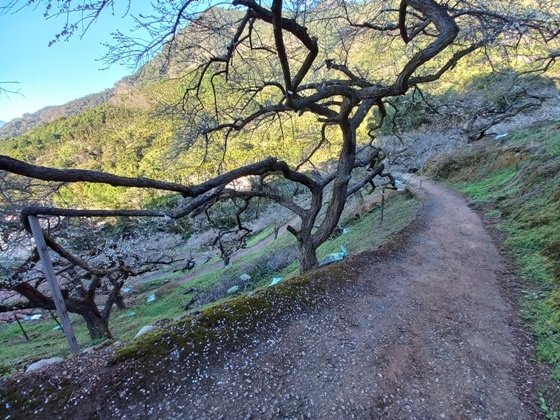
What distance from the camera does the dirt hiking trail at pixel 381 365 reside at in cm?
326

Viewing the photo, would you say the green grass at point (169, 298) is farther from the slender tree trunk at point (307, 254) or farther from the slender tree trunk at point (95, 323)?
the slender tree trunk at point (307, 254)

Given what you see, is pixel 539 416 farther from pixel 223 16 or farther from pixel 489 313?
pixel 223 16

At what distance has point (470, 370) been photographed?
3.91m

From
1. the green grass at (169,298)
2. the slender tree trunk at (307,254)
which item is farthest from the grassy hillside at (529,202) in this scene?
the slender tree trunk at (307,254)

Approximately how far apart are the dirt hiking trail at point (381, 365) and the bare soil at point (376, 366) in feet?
0.04

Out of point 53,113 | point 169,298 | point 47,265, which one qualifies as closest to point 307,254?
point 47,265

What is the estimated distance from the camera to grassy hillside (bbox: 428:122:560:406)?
487cm

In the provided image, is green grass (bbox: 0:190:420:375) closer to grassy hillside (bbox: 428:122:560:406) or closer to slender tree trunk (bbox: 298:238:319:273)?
grassy hillside (bbox: 428:122:560:406)

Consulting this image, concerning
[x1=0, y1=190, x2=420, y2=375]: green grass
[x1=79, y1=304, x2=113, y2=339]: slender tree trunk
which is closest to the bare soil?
[x1=0, y1=190, x2=420, y2=375]: green grass

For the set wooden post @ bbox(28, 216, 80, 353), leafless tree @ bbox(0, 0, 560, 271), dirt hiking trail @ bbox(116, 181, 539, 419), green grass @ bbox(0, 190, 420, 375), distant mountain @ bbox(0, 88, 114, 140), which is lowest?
green grass @ bbox(0, 190, 420, 375)

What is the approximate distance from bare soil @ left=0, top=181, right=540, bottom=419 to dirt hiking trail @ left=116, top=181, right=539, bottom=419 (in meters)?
0.01

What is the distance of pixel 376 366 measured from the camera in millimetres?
3852

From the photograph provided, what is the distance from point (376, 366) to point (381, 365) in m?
0.07

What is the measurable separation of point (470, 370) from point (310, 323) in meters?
1.98
